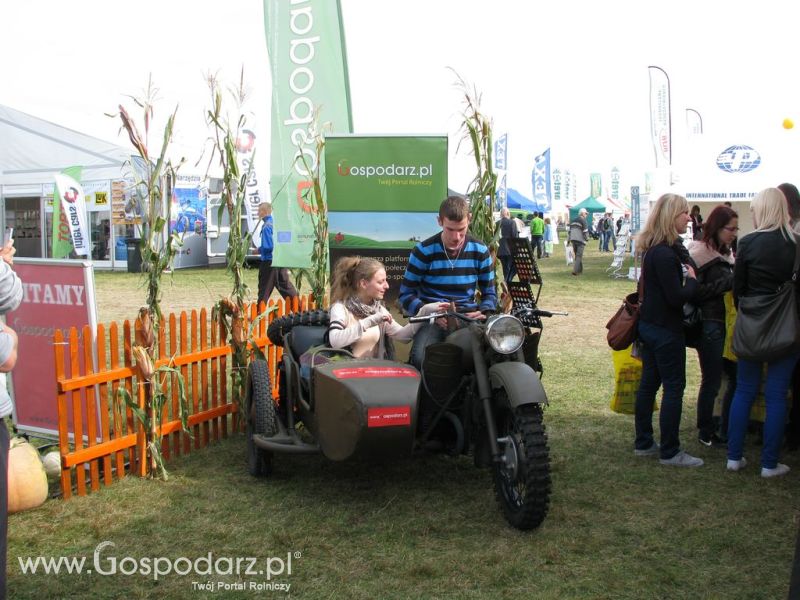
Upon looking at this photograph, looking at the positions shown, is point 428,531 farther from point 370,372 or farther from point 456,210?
point 456,210

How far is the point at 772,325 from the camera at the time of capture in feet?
15.2

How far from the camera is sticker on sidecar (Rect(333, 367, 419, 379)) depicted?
412 centimetres

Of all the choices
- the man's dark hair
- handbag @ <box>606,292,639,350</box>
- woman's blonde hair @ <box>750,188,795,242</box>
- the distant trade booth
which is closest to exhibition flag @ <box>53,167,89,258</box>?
the distant trade booth

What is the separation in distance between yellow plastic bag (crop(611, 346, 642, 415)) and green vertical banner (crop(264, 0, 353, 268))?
10.7 ft

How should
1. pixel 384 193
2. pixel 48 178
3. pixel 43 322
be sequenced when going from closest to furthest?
pixel 43 322 < pixel 384 193 < pixel 48 178

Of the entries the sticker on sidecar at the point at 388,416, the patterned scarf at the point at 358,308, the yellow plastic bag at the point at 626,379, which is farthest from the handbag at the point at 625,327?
the sticker on sidecar at the point at 388,416

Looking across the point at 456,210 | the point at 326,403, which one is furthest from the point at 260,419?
the point at 456,210

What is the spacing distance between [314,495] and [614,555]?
5.85 ft

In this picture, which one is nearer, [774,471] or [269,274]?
[774,471]

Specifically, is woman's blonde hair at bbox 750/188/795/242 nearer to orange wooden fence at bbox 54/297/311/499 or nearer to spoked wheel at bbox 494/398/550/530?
spoked wheel at bbox 494/398/550/530

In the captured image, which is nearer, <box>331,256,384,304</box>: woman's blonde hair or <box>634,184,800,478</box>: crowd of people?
<box>634,184,800,478</box>: crowd of people

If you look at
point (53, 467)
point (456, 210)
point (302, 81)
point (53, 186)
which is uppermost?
point (53, 186)

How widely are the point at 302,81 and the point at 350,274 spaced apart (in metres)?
3.29

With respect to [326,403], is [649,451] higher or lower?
lower
